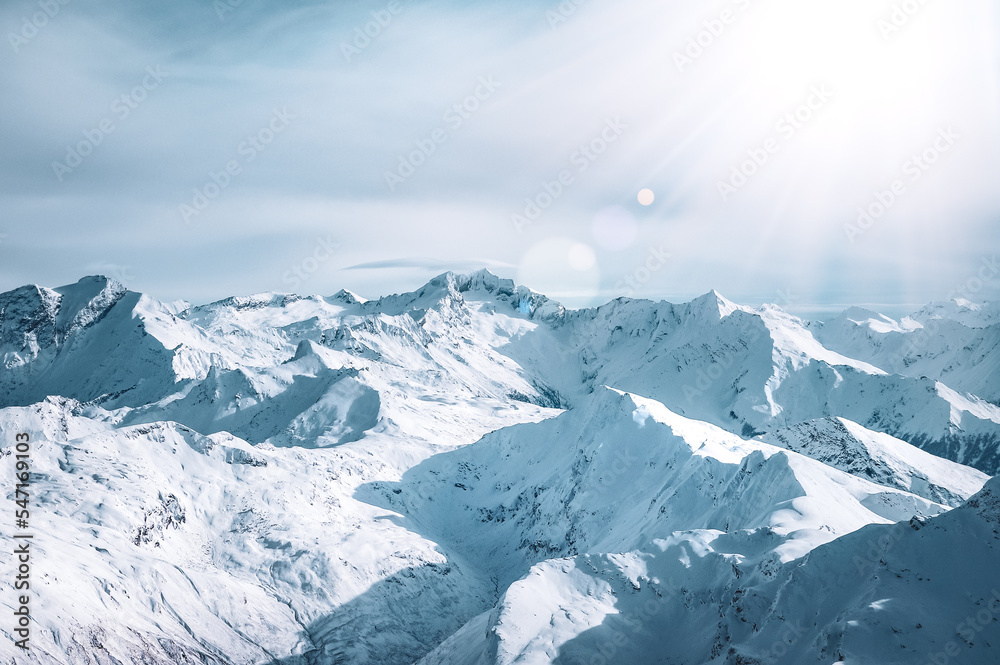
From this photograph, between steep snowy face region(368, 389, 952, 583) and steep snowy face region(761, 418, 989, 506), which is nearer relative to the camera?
steep snowy face region(368, 389, 952, 583)

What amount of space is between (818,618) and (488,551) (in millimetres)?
74928

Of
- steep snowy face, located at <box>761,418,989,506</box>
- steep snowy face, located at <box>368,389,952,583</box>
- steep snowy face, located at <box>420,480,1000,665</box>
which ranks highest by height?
steep snowy face, located at <box>420,480,1000,665</box>

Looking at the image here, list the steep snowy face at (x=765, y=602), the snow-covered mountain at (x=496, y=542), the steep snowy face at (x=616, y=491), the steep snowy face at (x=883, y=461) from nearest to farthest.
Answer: the steep snowy face at (x=765, y=602), the snow-covered mountain at (x=496, y=542), the steep snowy face at (x=616, y=491), the steep snowy face at (x=883, y=461)

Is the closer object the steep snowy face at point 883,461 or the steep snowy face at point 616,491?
the steep snowy face at point 616,491

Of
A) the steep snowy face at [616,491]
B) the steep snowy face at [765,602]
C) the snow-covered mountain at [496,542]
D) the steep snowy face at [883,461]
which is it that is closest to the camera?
the steep snowy face at [765,602]

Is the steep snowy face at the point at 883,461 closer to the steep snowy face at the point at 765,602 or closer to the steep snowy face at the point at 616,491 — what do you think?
the steep snowy face at the point at 616,491

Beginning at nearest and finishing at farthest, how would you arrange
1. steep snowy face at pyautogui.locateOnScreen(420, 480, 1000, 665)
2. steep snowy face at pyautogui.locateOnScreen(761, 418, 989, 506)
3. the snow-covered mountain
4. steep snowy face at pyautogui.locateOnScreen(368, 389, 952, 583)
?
steep snowy face at pyautogui.locateOnScreen(420, 480, 1000, 665), the snow-covered mountain, steep snowy face at pyautogui.locateOnScreen(368, 389, 952, 583), steep snowy face at pyautogui.locateOnScreen(761, 418, 989, 506)

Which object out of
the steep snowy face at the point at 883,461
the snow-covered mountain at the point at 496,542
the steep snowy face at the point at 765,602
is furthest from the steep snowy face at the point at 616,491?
the steep snowy face at the point at 883,461

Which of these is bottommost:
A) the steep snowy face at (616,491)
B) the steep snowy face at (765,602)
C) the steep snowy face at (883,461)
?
the steep snowy face at (883,461)

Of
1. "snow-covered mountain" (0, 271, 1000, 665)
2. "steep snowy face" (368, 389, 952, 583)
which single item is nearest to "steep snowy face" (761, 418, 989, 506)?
"snow-covered mountain" (0, 271, 1000, 665)

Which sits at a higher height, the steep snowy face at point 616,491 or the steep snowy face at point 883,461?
the steep snowy face at point 616,491

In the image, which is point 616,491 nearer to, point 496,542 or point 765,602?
point 496,542

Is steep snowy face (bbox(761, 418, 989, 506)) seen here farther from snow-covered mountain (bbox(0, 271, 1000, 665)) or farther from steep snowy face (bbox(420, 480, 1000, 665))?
steep snowy face (bbox(420, 480, 1000, 665))

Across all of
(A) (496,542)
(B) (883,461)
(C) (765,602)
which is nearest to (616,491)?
(A) (496,542)
